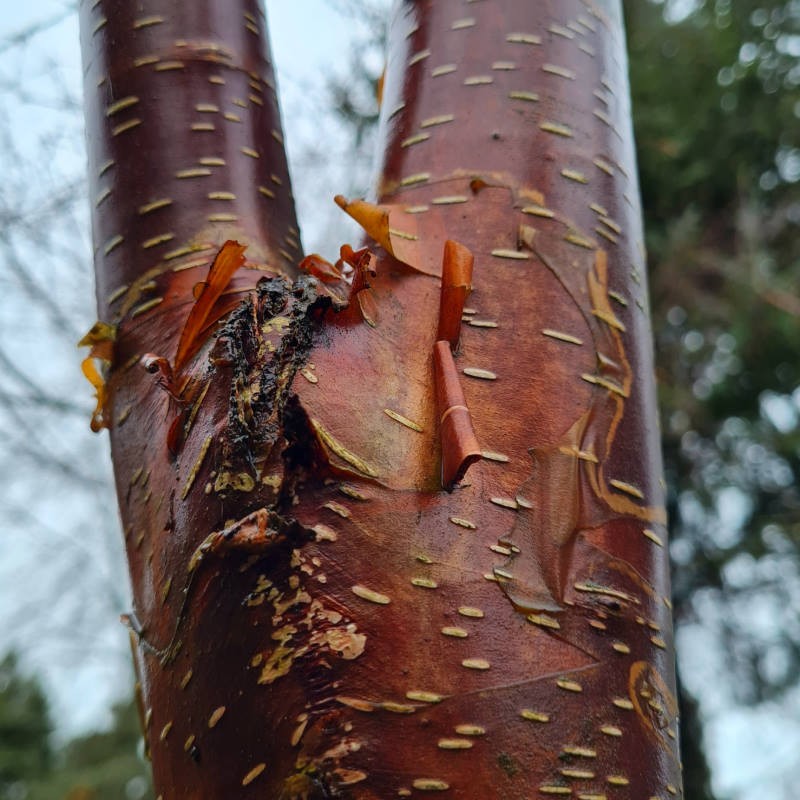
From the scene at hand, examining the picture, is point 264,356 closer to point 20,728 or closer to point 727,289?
point 727,289

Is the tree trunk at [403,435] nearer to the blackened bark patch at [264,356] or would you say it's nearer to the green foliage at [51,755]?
the blackened bark patch at [264,356]

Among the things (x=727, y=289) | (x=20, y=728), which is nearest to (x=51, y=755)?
(x=20, y=728)

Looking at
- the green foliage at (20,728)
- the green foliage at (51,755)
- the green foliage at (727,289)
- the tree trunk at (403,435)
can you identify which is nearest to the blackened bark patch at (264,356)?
the tree trunk at (403,435)

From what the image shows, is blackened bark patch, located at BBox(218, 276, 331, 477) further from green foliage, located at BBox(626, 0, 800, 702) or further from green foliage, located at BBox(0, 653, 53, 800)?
green foliage, located at BBox(0, 653, 53, 800)

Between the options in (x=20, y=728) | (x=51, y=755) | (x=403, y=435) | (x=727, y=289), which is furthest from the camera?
(x=51, y=755)

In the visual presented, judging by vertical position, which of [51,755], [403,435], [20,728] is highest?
[20,728]

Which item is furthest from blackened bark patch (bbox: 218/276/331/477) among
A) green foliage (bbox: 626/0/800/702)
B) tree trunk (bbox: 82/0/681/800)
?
green foliage (bbox: 626/0/800/702)

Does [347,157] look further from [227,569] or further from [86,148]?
→ [227,569]

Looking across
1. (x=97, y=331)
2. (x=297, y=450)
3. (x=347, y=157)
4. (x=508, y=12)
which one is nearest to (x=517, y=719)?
(x=297, y=450)

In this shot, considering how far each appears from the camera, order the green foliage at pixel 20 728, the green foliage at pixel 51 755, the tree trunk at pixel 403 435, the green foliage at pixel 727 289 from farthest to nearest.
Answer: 1. the green foliage at pixel 20 728
2. the green foliage at pixel 51 755
3. the green foliage at pixel 727 289
4. the tree trunk at pixel 403 435

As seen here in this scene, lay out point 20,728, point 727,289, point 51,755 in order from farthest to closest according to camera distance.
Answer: point 51,755 → point 20,728 → point 727,289
